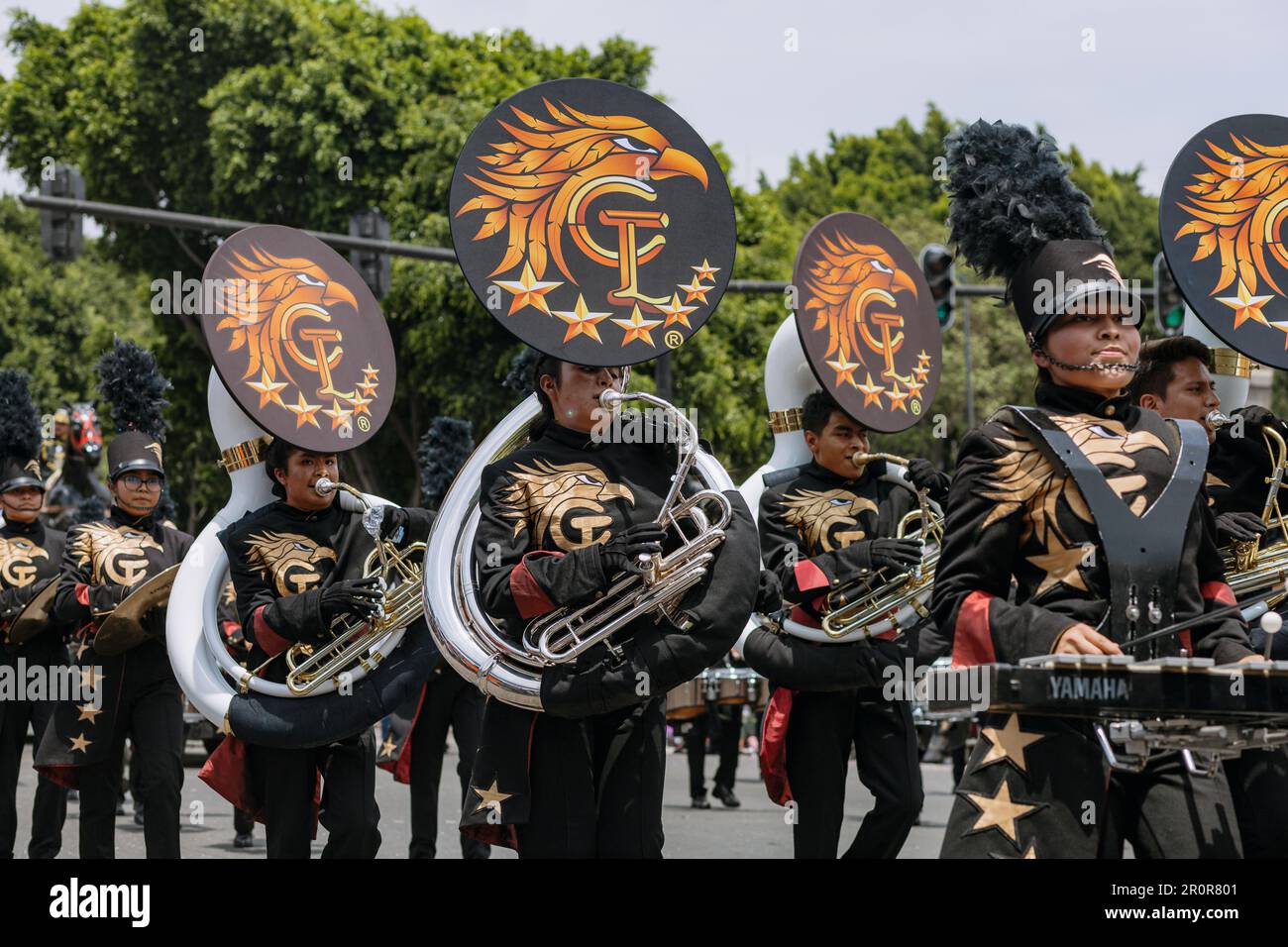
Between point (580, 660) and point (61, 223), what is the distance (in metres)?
9.87

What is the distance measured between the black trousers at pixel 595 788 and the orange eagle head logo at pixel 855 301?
7.63ft

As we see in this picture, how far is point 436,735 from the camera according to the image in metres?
9.77

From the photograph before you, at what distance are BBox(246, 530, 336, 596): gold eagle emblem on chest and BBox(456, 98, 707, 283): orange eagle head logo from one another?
1.97 m

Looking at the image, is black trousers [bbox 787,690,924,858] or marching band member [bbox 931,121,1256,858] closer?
marching band member [bbox 931,121,1256,858]

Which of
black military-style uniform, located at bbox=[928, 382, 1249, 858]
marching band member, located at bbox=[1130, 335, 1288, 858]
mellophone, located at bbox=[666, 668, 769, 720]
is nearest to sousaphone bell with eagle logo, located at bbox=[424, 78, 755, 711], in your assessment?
black military-style uniform, located at bbox=[928, 382, 1249, 858]

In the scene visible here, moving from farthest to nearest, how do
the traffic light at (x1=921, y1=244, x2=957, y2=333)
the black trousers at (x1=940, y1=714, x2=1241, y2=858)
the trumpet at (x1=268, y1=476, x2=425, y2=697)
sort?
1. the traffic light at (x1=921, y1=244, x2=957, y2=333)
2. the trumpet at (x1=268, y1=476, x2=425, y2=697)
3. the black trousers at (x1=940, y1=714, x2=1241, y2=858)

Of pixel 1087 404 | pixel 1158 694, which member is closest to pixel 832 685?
pixel 1087 404

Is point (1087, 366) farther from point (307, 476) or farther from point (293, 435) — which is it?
point (307, 476)

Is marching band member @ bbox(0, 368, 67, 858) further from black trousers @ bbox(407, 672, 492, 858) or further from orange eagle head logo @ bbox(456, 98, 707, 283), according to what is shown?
orange eagle head logo @ bbox(456, 98, 707, 283)

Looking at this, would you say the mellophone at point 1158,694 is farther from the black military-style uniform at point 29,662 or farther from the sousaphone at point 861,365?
the black military-style uniform at point 29,662

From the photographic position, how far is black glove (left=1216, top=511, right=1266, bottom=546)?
6102mm

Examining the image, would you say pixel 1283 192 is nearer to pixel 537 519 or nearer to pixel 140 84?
pixel 537 519

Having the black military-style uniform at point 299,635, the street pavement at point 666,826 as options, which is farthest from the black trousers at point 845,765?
the street pavement at point 666,826
